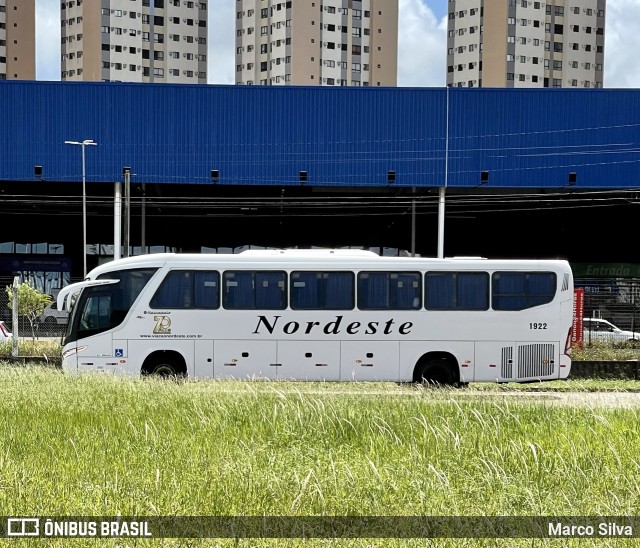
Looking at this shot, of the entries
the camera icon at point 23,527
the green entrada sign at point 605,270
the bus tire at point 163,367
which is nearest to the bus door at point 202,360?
the bus tire at point 163,367

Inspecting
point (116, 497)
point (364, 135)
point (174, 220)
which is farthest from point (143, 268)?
point (174, 220)

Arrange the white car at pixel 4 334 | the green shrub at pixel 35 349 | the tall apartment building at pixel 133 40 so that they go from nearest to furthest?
the green shrub at pixel 35 349, the white car at pixel 4 334, the tall apartment building at pixel 133 40

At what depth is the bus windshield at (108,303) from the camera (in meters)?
18.9

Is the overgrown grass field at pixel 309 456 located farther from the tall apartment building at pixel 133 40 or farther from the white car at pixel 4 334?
the tall apartment building at pixel 133 40

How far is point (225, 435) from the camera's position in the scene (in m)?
9.20

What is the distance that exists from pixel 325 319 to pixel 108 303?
4973 millimetres

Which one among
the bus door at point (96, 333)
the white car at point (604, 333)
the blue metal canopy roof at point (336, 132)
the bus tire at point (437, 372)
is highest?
the blue metal canopy roof at point (336, 132)

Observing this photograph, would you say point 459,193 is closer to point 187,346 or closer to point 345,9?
point 187,346

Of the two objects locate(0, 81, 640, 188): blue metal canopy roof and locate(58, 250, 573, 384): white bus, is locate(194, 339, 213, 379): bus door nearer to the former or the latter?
locate(58, 250, 573, 384): white bus

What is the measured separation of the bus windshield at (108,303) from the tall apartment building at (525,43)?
10137 cm

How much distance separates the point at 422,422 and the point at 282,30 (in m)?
113

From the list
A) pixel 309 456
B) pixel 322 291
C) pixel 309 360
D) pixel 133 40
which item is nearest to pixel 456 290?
pixel 322 291

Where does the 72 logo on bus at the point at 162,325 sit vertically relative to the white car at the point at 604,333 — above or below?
above

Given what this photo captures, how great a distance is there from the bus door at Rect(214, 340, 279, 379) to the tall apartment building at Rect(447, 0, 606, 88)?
101030 millimetres
